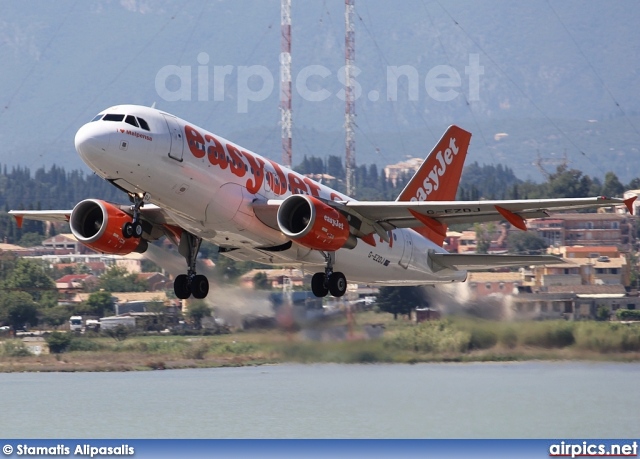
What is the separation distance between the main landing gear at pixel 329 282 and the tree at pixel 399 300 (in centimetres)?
1759

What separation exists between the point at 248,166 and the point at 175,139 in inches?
119

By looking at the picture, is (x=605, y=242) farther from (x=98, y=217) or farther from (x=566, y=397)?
(x=98, y=217)

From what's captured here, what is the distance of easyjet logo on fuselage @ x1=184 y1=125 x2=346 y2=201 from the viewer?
111ft

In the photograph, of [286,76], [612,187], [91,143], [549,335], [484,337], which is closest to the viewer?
[91,143]

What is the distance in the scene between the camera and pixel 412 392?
Answer: 2080 inches

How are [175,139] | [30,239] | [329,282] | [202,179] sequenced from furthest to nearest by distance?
1. [30,239]
2. [329,282]
3. [202,179]
4. [175,139]

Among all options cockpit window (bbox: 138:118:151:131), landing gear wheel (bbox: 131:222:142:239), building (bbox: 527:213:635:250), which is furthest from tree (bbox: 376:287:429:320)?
building (bbox: 527:213:635:250)

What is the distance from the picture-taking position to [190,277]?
3872 cm

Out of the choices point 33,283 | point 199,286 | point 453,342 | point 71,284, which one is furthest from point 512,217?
point 71,284

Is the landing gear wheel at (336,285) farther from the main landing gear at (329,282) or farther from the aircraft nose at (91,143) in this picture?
the aircraft nose at (91,143)

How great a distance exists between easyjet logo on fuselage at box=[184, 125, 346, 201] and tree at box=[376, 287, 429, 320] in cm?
1806

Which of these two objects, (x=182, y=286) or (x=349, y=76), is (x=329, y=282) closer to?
(x=182, y=286)

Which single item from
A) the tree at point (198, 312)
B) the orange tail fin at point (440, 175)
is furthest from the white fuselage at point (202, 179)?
the tree at point (198, 312)

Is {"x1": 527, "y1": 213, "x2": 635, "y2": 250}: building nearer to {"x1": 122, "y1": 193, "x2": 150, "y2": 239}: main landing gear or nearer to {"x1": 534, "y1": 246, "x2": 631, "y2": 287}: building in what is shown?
{"x1": 534, "y1": 246, "x2": 631, "y2": 287}: building
